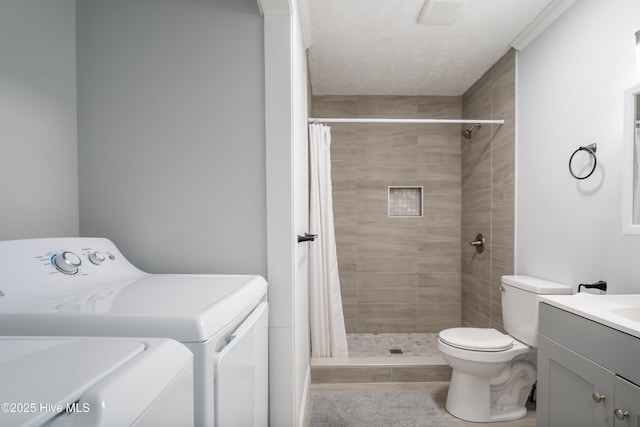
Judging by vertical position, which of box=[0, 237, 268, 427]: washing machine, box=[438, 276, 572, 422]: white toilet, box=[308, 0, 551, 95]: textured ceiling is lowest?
box=[438, 276, 572, 422]: white toilet

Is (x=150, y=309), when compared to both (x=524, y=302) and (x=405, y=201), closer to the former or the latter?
(x=524, y=302)

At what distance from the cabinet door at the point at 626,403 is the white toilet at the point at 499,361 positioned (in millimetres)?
912

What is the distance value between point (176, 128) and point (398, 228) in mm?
2380

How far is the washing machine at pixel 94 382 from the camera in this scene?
0.41 m

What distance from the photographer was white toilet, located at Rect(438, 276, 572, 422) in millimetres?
1937

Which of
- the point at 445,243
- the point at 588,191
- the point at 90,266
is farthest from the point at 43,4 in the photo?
the point at 445,243

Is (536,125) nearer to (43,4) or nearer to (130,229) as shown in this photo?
(130,229)

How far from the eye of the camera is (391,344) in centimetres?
302

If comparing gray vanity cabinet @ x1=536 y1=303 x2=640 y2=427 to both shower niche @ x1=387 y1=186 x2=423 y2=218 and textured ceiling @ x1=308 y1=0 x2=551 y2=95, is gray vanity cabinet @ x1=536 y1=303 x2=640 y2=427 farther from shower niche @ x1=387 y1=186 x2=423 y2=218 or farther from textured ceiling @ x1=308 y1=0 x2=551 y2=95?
shower niche @ x1=387 y1=186 x2=423 y2=218

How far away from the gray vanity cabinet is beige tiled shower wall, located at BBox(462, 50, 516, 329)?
118 cm

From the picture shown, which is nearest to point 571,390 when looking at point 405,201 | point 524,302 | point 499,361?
point 499,361

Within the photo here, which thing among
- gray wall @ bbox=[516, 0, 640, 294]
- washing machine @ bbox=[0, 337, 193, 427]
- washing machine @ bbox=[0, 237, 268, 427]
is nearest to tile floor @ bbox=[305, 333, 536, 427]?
gray wall @ bbox=[516, 0, 640, 294]

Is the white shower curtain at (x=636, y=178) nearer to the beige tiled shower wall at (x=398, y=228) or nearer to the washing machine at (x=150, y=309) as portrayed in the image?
the washing machine at (x=150, y=309)

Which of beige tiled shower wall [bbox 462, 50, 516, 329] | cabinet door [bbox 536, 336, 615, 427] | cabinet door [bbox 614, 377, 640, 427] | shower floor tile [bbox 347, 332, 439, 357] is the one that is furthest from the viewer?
shower floor tile [bbox 347, 332, 439, 357]
